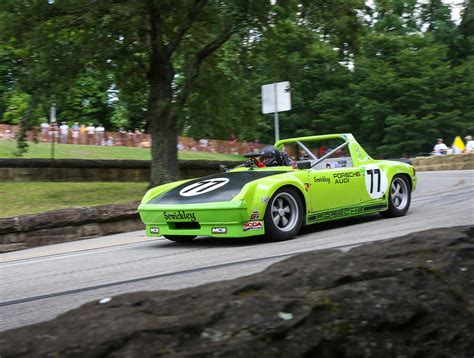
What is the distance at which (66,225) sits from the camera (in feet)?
33.7

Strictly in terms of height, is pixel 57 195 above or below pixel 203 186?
below

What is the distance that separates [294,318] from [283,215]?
537 centimetres

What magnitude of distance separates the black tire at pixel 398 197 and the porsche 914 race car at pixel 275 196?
2cm

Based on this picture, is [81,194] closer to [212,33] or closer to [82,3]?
[82,3]

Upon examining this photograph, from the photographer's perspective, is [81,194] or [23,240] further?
[81,194]

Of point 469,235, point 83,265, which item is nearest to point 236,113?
point 83,265

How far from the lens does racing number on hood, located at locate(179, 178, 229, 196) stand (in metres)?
7.83

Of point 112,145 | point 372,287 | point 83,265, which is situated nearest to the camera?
point 372,287

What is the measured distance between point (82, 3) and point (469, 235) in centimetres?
1246

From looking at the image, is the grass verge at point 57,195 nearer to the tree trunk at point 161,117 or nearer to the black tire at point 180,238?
the tree trunk at point 161,117

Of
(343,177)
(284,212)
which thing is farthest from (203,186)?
(343,177)

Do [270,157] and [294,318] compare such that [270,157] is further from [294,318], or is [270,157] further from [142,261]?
[294,318]

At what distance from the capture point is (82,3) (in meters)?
14.2

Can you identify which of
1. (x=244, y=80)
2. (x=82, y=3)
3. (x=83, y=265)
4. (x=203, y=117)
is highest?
(x=82, y=3)
